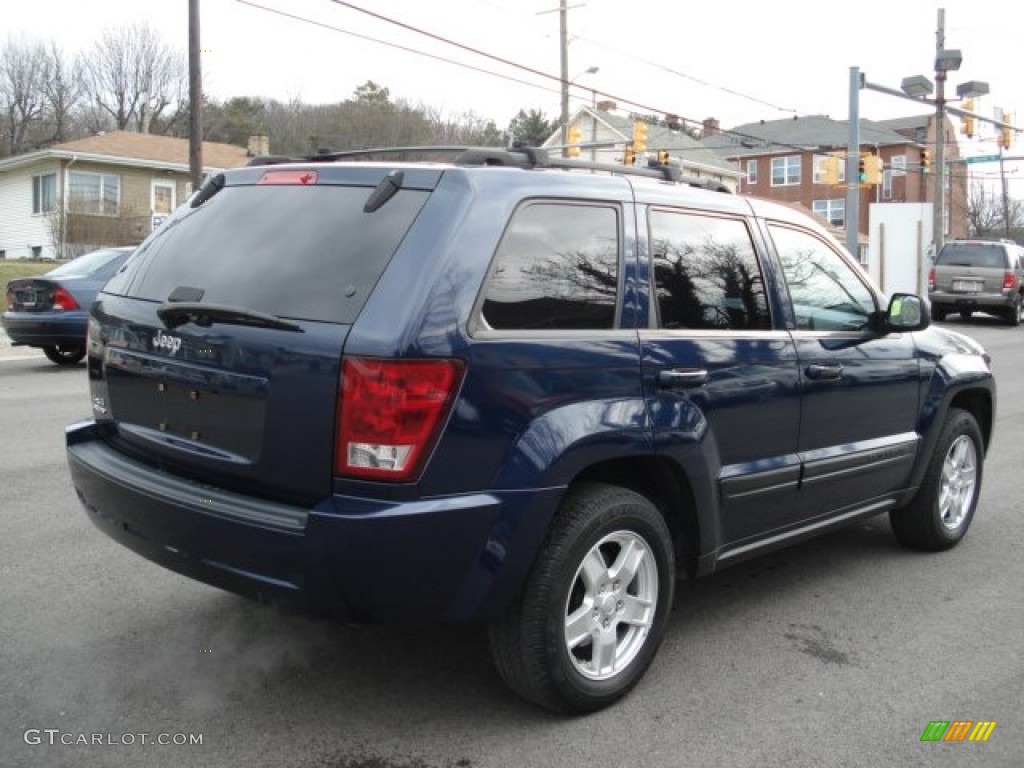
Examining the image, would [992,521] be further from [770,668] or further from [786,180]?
[786,180]

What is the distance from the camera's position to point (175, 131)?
61031 mm

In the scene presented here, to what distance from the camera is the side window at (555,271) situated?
3139mm

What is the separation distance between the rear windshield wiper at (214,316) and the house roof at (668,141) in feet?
136

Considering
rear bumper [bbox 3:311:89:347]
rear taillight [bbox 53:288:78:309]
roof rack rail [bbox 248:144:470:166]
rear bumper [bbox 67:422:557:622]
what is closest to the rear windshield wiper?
rear bumper [bbox 67:422:557:622]

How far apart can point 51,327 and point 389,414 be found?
421 inches

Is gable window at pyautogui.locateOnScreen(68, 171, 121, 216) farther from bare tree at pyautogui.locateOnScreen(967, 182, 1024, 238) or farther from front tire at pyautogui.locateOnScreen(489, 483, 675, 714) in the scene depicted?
bare tree at pyautogui.locateOnScreen(967, 182, 1024, 238)

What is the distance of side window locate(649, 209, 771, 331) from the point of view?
3.68 metres

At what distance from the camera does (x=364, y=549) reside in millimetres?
2840

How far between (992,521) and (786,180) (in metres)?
62.4

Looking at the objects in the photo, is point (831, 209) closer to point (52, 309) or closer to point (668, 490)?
point (52, 309)

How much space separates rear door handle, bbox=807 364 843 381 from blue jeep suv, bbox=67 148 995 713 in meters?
0.01

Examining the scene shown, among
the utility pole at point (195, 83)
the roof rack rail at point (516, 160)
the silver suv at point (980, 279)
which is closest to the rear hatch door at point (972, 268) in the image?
the silver suv at point (980, 279)

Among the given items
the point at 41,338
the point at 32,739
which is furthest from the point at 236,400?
the point at 41,338

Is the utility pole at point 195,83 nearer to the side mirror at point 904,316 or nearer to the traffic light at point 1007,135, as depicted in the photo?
the side mirror at point 904,316
